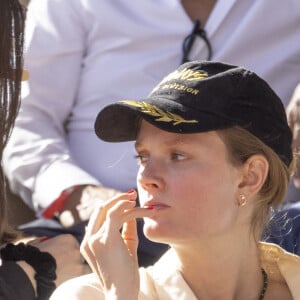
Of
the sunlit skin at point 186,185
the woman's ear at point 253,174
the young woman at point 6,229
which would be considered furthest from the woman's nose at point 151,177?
the young woman at point 6,229

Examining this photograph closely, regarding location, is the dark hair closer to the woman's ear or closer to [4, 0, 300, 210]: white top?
the woman's ear

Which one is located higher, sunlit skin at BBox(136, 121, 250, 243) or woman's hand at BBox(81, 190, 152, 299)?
sunlit skin at BBox(136, 121, 250, 243)

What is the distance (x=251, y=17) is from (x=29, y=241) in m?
1.29

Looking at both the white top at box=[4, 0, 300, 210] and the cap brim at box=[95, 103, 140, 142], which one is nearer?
the cap brim at box=[95, 103, 140, 142]

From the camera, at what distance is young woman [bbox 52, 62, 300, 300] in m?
2.03

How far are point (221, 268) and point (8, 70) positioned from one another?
0.78 metres

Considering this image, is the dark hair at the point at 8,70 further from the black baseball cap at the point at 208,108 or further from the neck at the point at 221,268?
the neck at the point at 221,268

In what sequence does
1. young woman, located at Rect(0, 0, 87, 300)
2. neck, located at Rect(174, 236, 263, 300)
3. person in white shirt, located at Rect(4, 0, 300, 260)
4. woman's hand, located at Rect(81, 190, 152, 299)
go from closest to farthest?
woman's hand, located at Rect(81, 190, 152, 299), neck, located at Rect(174, 236, 263, 300), young woman, located at Rect(0, 0, 87, 300), person in white shirt, located at Rect(4, 0, 300, 260)

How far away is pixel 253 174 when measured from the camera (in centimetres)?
215

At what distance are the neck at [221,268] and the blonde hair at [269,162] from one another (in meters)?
0.07

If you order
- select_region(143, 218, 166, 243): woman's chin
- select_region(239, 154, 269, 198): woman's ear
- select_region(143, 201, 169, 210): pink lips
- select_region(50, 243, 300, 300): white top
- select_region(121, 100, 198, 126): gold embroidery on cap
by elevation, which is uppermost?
select_region(121, 100, 198, 126): gold embroidery on cap

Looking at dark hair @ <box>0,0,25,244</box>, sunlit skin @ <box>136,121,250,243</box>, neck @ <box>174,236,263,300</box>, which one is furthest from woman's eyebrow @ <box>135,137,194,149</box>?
dark hair @ <box>0,0,25,244</box>

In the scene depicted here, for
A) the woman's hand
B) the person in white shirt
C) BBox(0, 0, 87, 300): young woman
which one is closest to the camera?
the woman's hand

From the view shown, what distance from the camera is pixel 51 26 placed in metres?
3.60
